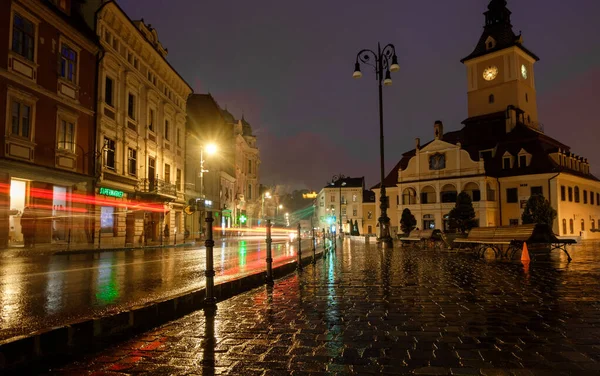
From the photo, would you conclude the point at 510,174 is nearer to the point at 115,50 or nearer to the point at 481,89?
the point at 481,89

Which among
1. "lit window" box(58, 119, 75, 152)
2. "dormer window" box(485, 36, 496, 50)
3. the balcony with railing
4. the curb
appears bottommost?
the curb

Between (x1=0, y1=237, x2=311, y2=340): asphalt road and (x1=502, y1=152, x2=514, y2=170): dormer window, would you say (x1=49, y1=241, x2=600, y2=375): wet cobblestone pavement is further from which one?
(x1=502, y1=152, x2=514, y2=170): dormer window

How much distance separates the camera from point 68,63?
78.4 feet

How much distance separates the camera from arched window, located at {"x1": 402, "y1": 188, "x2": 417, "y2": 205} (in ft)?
204

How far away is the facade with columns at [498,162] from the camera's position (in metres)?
53.3

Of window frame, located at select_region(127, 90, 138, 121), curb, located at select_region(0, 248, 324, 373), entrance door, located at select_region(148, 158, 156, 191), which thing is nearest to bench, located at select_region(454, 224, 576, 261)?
curb, located at select_region(0, 248, 324, 373)

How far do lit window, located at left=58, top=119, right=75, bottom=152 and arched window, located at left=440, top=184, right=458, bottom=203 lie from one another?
46.6 m

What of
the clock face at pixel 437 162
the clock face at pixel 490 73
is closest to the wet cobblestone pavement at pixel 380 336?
the clock face at pixel 437 162

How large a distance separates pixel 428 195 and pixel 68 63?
4830cm

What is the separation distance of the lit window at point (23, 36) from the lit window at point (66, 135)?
3.62m

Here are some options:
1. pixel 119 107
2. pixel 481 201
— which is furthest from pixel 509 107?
pixel 119 107

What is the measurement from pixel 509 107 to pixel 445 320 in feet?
204

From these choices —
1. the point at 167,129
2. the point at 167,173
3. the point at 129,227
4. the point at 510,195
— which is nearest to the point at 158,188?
the point at 129,227

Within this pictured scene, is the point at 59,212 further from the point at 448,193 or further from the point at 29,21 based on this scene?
A: the point at 448,193
